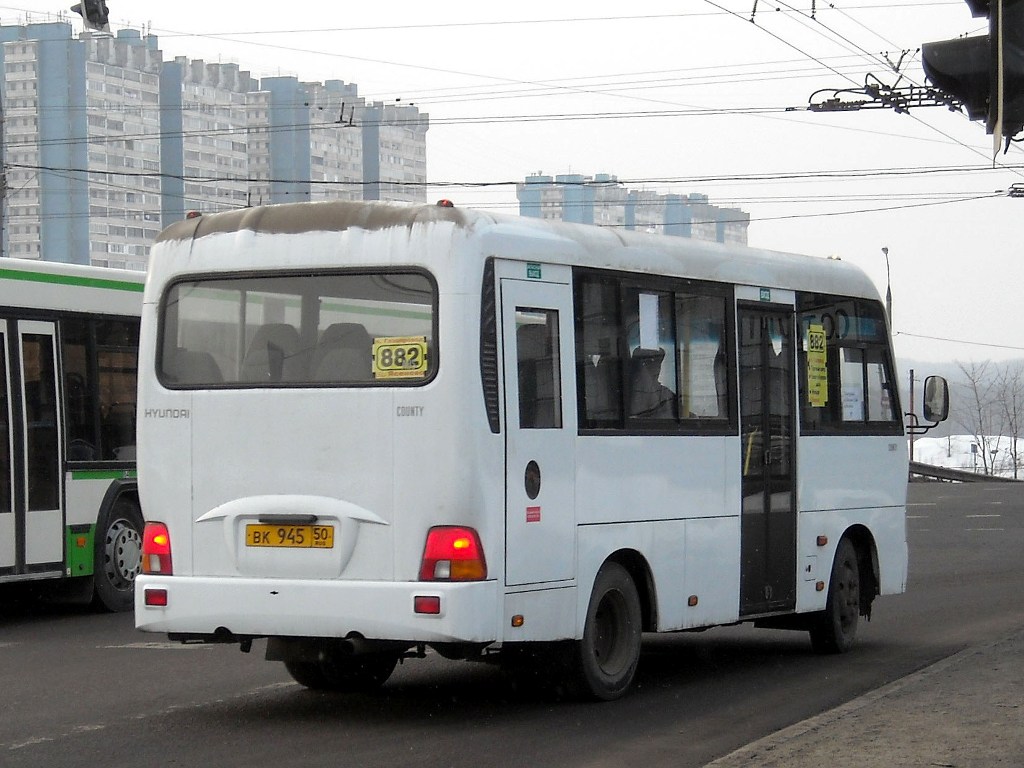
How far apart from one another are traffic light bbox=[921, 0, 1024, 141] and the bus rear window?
348 cm

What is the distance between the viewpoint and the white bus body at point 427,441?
29.7 feet

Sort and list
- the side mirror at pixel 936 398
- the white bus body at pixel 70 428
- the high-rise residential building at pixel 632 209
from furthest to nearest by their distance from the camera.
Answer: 1. the high-rise residential building at pixel 632 209
2. the white bus body at pixel 70 428
3. the side mirror at pixel 936 398

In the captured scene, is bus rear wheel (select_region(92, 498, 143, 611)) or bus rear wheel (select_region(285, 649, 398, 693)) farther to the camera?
bus rear wheel (select_region(92, 498, 143, 611))

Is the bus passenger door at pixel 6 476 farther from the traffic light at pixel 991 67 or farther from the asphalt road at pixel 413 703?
the traffic light at pixel 991 67

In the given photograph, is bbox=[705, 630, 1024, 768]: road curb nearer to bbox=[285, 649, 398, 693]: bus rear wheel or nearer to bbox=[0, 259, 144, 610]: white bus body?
bbox=[285, 649, 398, 693]: bus rear wheel

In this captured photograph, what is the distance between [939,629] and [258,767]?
26.3 feet

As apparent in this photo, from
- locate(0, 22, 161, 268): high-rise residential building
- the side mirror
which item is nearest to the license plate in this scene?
the side mirror

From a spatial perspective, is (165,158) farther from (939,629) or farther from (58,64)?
(939,629)

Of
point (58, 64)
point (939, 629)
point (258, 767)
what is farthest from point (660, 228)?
point (258, 767)

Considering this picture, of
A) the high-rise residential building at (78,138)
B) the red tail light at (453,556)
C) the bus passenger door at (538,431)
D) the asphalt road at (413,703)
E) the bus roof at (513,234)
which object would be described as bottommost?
the asphalt road at (413,703)

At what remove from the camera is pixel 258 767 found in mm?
8031

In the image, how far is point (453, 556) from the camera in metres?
8.95

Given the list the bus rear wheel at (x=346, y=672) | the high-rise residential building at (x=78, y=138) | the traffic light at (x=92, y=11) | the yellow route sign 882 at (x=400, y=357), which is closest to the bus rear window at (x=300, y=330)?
the yellow route sign 882 at (x=400, y=357)

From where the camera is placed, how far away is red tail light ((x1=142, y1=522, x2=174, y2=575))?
959 centimetres
